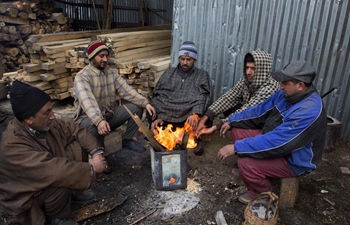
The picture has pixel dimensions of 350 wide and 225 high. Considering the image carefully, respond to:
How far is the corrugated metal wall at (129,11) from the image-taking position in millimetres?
12398

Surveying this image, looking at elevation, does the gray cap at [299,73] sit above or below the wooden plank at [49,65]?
above

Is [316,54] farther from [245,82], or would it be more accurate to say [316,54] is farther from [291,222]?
[291,222]

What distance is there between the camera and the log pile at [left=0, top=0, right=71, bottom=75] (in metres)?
8.76

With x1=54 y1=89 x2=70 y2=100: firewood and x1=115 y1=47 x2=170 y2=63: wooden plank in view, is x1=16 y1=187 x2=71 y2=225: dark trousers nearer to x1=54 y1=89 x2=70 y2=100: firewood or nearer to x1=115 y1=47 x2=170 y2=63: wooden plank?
x1=115 y1=47 x2=170 y2=63: wooden plank

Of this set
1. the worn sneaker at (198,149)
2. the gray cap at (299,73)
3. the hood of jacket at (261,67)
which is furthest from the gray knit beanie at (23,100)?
the hood of jacket at (261,67)

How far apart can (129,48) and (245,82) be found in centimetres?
300

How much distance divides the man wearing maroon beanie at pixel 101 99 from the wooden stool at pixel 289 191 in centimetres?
232

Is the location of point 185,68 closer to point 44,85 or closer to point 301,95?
point 301,95

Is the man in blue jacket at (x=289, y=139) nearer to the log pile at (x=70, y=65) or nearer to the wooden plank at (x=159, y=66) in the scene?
the wooden plank at (x=159, y=66)

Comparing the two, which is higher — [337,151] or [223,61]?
A: [223,61]

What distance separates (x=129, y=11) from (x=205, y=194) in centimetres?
1090

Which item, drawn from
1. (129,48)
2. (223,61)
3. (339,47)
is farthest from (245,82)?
(129,48)

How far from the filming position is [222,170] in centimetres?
439

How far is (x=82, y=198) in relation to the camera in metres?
3.55
